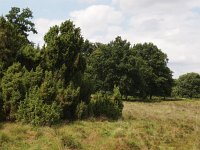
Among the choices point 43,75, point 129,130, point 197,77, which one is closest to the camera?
point 129,130

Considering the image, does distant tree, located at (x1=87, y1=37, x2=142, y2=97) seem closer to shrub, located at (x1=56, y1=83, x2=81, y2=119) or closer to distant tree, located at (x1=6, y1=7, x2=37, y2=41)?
distant tree, located at (x1=6, y1=7, x2=37, y2=41)

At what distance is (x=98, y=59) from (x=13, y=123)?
4716cm

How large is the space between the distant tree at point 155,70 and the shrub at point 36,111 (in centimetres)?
5408

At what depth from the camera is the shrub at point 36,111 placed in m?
26.5

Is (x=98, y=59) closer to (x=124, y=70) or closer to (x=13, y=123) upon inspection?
(x=124, y=70)

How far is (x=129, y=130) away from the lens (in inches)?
1019

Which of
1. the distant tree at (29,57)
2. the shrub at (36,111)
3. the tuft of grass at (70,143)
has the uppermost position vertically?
the distant tree at (29,57)

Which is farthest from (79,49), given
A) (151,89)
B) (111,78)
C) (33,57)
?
(151,89)

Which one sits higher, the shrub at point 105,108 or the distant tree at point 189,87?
the distant tree at point 189,87

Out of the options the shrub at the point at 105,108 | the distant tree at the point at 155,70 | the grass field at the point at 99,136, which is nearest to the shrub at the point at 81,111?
the grass field at the point at 99,136

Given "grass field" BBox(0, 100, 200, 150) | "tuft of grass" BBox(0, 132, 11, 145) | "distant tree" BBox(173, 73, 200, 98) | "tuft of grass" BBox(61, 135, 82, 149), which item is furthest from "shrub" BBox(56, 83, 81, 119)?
"distant tree" BBox(173, 73, 200, 98)

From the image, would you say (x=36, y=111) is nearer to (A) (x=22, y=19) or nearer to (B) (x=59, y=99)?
Result: (B) (x=59, y=99)

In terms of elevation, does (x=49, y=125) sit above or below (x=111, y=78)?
below

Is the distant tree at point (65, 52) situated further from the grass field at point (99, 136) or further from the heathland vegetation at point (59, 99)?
the grass field at point (99, 136)
